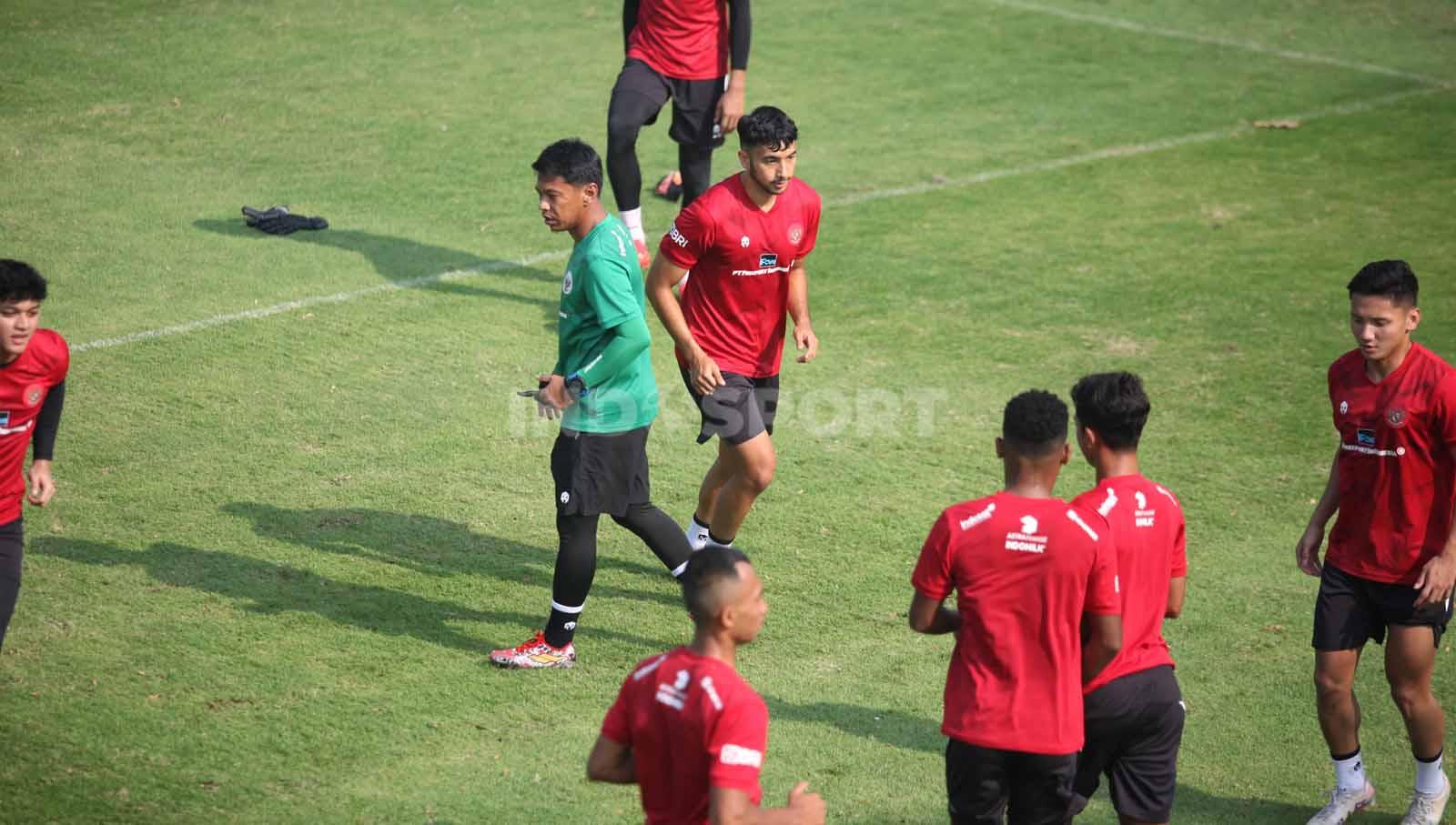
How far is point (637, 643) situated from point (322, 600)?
4.87ft

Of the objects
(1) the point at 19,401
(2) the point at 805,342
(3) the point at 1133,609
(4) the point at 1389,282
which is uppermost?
(4) the point at 1389,282

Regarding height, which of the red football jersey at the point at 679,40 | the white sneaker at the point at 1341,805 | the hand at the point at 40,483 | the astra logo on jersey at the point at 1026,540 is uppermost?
the red football jersey at the point at 679,40

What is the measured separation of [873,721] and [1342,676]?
1.85 metres

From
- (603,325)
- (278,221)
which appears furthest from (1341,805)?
(278,221)

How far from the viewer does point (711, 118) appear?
10.9 metres

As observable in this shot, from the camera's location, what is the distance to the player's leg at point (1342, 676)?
578 cm

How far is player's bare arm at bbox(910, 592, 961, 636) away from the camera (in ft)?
15.1

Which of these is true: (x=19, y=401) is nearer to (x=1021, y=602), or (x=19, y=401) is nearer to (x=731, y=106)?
(x=1021, y=602)

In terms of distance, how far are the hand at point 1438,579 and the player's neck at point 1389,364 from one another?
692mm

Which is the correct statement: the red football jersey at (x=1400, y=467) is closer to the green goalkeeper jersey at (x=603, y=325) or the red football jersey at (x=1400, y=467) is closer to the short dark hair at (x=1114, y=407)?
the short dark hair at (x=1114, y=407)

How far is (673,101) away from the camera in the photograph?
35.6 ft

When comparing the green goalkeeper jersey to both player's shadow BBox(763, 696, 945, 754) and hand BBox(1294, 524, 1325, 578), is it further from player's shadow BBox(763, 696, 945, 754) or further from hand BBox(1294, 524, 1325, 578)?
hand BBox(1294, 524, 1325, 578)

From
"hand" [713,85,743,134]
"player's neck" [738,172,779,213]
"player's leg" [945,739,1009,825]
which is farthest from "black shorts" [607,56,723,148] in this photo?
"player's leg" [945,739,1009,825]

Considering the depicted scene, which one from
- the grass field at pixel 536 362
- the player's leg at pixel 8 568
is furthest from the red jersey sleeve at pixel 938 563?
the player's leg at pixel 8 568
